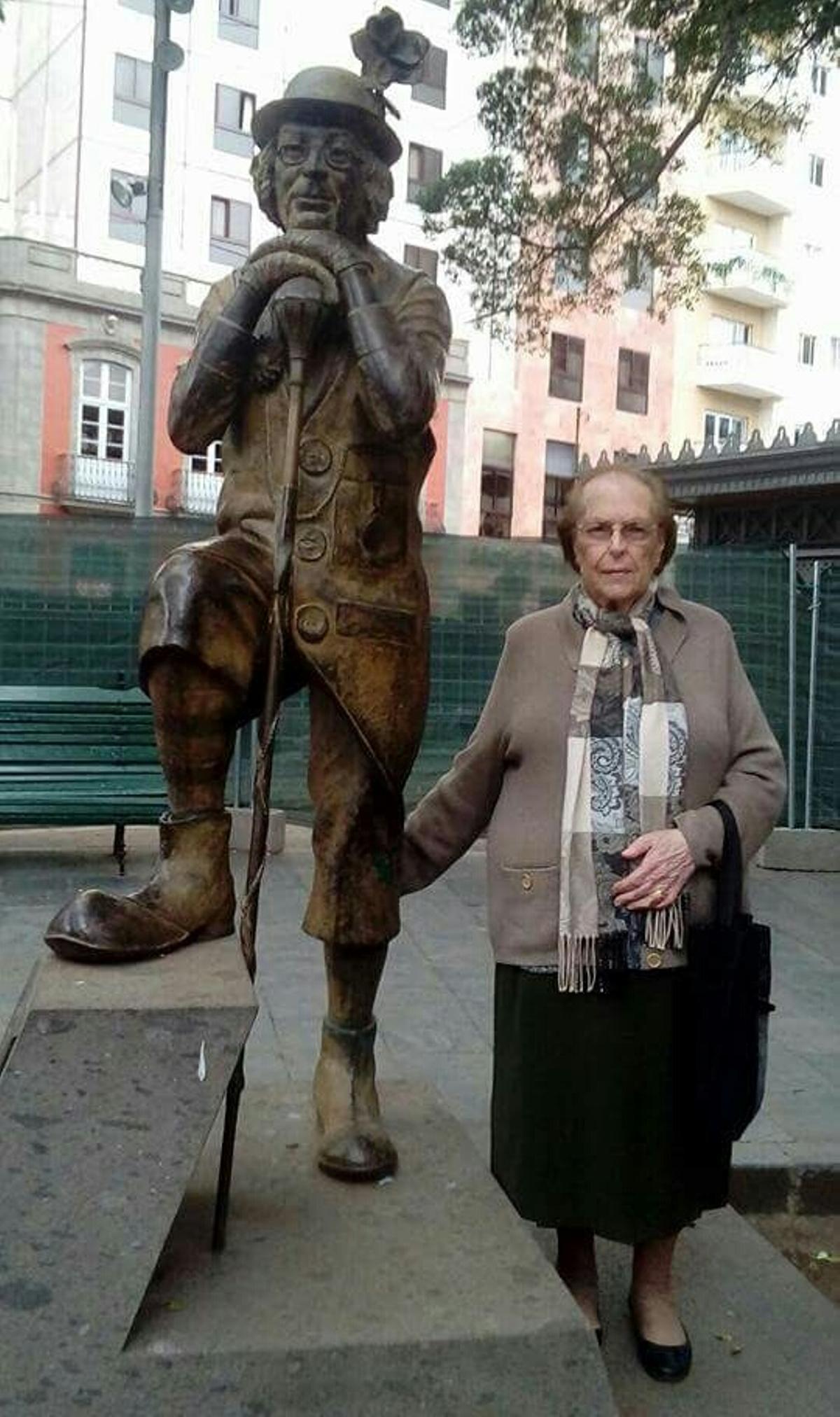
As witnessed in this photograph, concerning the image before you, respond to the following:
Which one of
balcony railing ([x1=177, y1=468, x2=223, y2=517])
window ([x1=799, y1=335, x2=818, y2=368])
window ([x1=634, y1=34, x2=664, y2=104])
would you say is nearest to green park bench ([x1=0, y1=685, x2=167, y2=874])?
window ([x1=634, y1=34, x2=664, y2=104])

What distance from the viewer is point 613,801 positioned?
2.59 meters

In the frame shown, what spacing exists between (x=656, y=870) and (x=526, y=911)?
28 centimetres

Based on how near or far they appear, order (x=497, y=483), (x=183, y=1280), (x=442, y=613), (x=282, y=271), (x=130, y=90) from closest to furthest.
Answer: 1. (x=183, y=1280)
2. (x=282, y=271)
3. (x=442, y=613)
4. (x=130, y=90)
5. (x=497, y=483)

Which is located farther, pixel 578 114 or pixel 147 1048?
pixel 578 114

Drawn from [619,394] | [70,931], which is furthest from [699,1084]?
[619,394]

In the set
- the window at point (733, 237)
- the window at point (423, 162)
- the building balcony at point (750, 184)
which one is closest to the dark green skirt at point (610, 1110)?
the window at point (423, 162)

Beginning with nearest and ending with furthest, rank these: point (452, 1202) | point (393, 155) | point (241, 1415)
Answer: point (241, 1415)
point (452, 1202)
point (393, 155)

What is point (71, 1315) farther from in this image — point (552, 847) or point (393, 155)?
point (393, 155)

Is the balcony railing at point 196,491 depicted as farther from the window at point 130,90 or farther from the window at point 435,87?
the window at point 435,87

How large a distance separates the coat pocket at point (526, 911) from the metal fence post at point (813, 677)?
Answer: 6.19 meters

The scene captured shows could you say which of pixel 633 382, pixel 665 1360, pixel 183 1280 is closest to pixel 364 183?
pixel 183 1280

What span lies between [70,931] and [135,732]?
541cm

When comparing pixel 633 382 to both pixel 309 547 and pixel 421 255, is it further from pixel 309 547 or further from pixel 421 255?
pixel 309 547

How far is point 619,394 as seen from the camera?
3731cm
